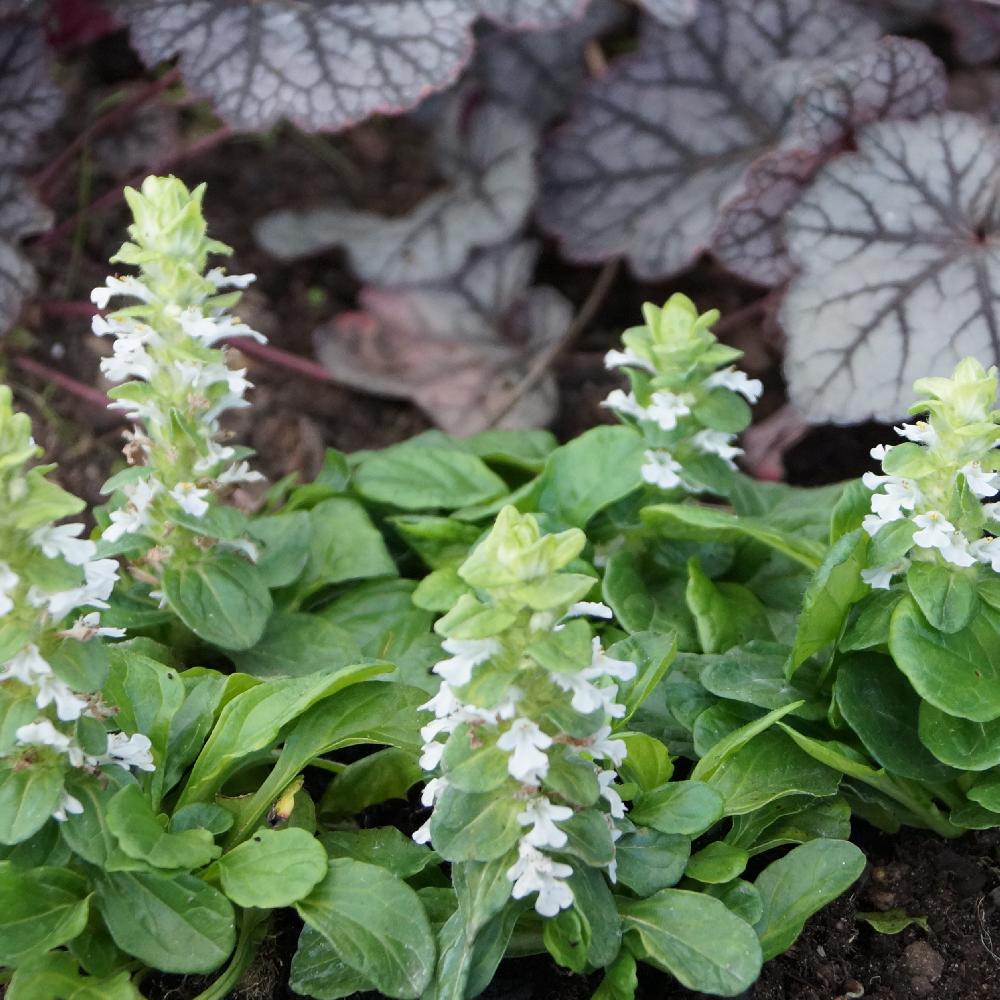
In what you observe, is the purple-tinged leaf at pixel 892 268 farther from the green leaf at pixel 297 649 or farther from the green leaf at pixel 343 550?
the green leaf at pixel 297 649

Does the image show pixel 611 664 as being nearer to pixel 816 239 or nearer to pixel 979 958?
pixel 979 958

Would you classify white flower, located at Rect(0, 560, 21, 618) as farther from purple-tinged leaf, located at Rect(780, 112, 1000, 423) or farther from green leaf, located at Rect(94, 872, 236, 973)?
purple-tinged leaf, located at Rect(780, 112, 1000, 423)

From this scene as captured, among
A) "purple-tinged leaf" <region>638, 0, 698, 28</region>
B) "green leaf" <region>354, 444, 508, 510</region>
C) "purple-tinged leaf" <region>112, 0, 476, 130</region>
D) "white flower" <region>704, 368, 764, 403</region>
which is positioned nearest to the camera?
"white flower" <region>704, 368, 764, 403</region>

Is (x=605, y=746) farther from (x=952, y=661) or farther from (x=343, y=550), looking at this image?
(x=343, y=550)

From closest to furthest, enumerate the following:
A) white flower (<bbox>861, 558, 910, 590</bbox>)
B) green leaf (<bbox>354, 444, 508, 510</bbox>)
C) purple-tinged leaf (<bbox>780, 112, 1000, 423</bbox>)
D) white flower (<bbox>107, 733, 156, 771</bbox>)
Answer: white flower (<bbox>107, 733, 156, 771</bbox>)
white flower (<bbox>861, 558, 910, 590</bbox>)
green leaf (<bbox>354, 444, 508, 510</bbox>)
purple-tinged leaf (<bbox>780, 112, 1000, 423</bbox>)

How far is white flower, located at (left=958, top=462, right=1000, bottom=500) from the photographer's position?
1.32 meters

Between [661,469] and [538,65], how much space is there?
137cm

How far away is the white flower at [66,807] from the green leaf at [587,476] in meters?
0.72

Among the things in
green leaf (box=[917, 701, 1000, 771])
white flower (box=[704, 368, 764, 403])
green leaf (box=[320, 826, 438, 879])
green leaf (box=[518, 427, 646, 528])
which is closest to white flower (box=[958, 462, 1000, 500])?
green leaf (box=[917, 701, 1000, 771])

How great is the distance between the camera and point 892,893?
1.52 metres

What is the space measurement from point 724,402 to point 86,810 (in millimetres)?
919

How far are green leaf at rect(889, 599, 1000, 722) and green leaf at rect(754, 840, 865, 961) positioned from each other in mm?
190

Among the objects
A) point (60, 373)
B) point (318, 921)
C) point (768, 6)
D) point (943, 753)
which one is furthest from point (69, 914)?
point (768, 6)

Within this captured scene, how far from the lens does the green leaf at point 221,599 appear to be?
1.56 m
